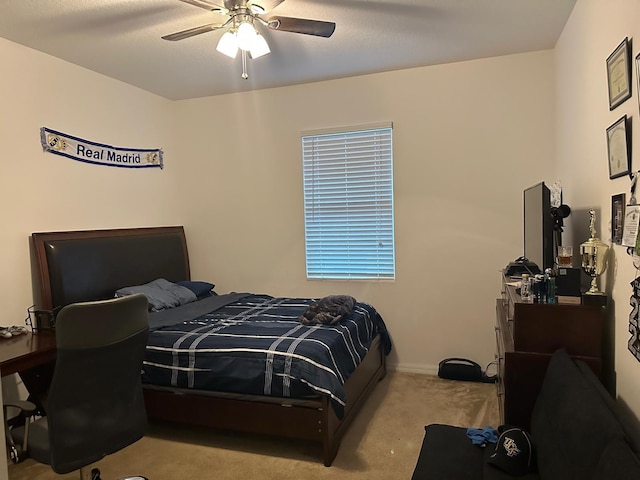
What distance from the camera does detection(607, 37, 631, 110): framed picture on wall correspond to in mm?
1854

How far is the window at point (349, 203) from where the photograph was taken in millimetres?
4219

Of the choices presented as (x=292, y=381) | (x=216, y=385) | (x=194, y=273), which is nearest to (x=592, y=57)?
(x=292, y=381)

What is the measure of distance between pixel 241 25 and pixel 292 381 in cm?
198

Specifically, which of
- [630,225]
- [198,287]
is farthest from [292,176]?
[630,225]

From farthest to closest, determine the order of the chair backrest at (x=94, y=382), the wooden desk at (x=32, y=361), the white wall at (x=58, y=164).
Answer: the white wall at (x=58, y=164)
the wooden desk at (x=32, y=361)
the chair backrest at (x=94, y=382)

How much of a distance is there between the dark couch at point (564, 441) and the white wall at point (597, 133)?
0.27m

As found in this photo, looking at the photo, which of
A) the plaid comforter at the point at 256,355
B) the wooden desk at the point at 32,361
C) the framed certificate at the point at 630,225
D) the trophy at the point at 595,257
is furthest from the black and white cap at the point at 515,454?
the wooden desk at the point at 32,361

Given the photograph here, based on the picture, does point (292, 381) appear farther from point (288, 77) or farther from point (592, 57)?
point (288, 77)

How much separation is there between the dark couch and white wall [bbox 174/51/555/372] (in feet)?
6.27

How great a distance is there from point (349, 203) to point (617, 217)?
2570mm

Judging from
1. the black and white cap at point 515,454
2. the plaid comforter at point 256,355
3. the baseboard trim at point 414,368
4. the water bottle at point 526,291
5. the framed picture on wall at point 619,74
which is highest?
the framed picture on wall at point 619,74

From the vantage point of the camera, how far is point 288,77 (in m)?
4.17

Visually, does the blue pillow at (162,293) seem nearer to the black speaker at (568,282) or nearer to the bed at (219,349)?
the bed at (219,349)

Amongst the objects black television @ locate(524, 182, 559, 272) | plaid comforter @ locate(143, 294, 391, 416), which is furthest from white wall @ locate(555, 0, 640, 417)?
plaid comforter @ locate(143, 294, 391, 416)
